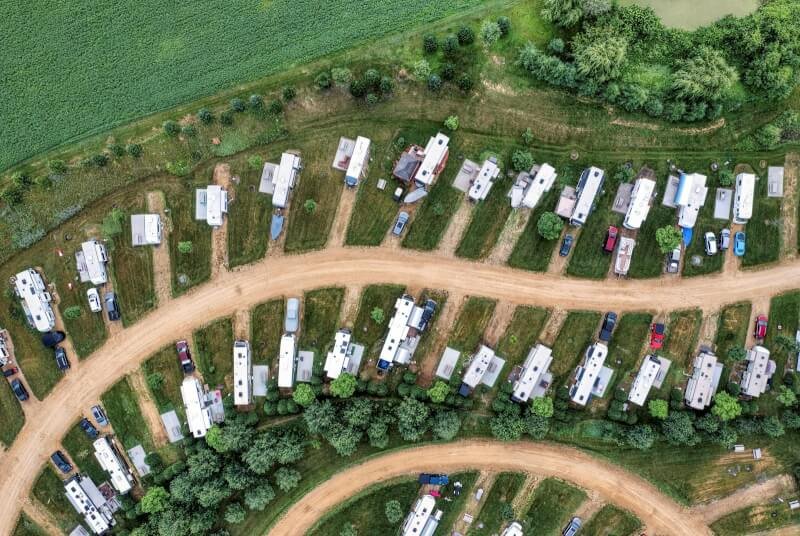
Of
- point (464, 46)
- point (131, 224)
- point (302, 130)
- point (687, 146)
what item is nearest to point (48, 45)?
point (131, 224)

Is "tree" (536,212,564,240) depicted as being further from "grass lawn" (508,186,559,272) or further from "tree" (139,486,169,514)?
"tree" (139,486,169,514)

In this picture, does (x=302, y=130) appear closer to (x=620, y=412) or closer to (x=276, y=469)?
(x=276, y=469)

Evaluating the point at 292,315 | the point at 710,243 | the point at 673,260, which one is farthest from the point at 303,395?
the point at 710,243

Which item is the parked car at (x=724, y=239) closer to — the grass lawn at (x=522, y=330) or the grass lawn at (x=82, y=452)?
the grass lawn at (x=522, y=330)

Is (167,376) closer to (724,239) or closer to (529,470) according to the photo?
(529,470)

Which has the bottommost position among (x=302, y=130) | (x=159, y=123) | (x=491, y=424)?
(x=491, y=424)

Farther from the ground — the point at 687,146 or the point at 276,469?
the point at 687,146
